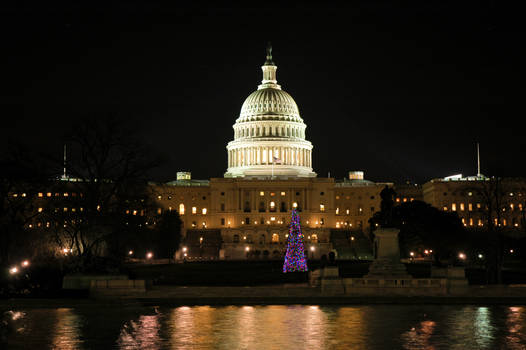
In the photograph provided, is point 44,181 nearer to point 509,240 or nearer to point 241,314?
point 241,314

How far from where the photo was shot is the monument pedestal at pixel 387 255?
44375 mm

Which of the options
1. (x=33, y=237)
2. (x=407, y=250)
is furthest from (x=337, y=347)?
(x=407, y=250)

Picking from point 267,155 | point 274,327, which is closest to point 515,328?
point 274,327

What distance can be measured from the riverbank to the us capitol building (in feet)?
295

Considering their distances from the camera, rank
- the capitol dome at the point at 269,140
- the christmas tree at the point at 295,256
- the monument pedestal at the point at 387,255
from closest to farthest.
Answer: the monument pedestal at the point at 387,255 < the christmas tree at the point at 295,256 < the capitol dome at the point at 269,140

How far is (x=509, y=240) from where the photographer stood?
93.9 metres

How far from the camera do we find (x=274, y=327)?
98.2 ft

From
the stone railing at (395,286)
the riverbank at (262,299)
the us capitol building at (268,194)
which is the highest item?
the us capitol building at (268,194)

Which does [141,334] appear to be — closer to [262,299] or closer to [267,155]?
[262,299]

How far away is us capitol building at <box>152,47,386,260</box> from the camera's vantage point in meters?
143

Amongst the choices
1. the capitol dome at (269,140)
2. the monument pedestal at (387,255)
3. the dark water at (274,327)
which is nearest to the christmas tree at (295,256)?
the monument pedestal at (387,255)

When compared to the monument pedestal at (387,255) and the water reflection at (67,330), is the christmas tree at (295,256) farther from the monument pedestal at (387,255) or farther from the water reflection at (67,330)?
the water reflection at (67,330)

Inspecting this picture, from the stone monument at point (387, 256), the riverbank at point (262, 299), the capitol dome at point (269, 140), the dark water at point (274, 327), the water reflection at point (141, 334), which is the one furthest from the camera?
the capitol dome at point (269, 140)

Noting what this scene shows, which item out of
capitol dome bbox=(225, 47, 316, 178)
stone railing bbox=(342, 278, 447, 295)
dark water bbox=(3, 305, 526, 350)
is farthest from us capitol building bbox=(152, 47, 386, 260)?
dark water bbox=(3, 305, 526, 350)
